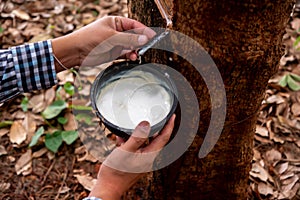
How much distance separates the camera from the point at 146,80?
128cm

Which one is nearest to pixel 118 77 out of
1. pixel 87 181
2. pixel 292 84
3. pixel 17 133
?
pixel 87 181

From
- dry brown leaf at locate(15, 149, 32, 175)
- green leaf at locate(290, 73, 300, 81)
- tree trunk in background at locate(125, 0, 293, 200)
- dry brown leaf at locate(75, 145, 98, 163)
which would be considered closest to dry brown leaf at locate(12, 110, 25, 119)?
dry brown leaf at locate(15, 149, 32, 175)

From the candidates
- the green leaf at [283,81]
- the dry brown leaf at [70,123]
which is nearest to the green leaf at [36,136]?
the dry brown leaf at [70,123]

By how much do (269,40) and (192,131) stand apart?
1.34ft

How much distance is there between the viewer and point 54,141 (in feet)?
6.53

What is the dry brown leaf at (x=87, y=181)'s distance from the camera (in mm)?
→ 1878

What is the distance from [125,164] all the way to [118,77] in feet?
0.89

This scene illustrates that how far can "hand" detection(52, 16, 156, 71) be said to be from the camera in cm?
132

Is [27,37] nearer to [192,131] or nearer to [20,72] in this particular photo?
[20,72]

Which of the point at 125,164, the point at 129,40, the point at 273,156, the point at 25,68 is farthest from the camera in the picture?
the point at 273,156

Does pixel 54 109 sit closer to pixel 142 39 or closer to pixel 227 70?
pixel 142 39

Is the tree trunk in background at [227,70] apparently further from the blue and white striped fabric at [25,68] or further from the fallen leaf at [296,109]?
the fallen leaf at [296,109]

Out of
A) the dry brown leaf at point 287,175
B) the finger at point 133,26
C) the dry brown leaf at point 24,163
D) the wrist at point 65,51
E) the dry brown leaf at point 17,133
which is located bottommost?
the dry brown leaf at point 24,163

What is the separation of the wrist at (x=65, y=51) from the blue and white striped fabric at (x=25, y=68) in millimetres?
22
